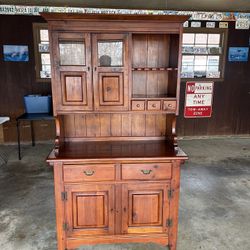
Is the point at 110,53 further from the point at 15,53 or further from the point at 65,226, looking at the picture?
the point at 15,53

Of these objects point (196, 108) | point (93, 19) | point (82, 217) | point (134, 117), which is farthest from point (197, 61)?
point (82, 217)

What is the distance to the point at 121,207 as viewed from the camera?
6.49ft

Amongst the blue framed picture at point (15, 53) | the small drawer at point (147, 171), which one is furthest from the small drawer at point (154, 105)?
the blue framed picture at point (15, 53)

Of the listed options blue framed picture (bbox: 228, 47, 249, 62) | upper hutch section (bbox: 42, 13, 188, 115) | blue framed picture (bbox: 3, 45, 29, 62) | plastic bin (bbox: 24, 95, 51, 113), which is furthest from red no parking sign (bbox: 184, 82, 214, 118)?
upper hutch section (bbox: 42, 13, 188, 115)

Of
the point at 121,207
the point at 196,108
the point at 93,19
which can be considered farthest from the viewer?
the point at 196,108

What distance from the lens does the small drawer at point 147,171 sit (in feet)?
6.23

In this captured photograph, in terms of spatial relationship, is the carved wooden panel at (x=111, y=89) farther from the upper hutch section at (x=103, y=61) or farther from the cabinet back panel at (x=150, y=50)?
the cabinet back panel at (x=150, y=50)

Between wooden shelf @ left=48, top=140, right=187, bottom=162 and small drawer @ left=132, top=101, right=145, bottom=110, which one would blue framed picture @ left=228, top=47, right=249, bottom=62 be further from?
small drawer @ left=132, top=101, right=145, bottom=110

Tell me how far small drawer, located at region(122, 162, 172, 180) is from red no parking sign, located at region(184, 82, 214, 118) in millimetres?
3597

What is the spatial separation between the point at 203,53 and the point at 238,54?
755mm

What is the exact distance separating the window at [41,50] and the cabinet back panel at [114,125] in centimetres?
297

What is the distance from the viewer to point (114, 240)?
203 cm

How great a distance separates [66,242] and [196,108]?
409 centimetres

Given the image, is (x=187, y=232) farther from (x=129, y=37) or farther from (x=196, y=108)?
(x=196, y=108)
